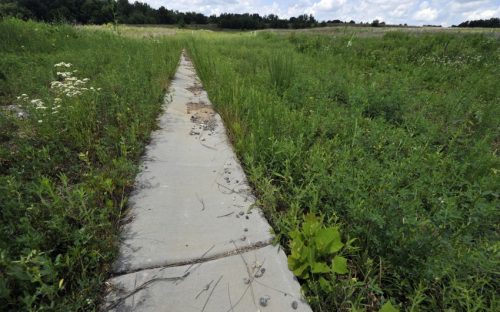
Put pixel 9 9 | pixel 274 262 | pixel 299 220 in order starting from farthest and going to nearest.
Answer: pixel 9 9
pixel 299 220
pixel 274 262

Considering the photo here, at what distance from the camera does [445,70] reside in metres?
5.83

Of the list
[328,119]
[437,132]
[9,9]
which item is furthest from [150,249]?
[9,9]

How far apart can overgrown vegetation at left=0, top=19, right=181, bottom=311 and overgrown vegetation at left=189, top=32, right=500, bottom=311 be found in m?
1.08

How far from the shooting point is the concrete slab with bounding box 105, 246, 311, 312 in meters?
1.31

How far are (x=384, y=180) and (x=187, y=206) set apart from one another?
1.48m

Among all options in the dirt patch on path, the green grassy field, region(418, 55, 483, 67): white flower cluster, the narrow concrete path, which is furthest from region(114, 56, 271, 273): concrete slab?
region(418, 55, 483, 67): white flower cluster

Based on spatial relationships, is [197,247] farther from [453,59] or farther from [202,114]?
[453,59]

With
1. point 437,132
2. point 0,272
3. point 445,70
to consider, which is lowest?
point 0,272

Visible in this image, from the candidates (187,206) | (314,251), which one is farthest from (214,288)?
(187,206)

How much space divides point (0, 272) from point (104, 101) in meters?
2.49

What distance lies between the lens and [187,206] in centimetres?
199

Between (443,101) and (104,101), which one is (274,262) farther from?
(443,101)

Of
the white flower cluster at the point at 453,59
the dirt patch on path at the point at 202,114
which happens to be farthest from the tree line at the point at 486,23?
the dirt patch on path at the point at 202,114

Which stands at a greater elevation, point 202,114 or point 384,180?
point 384,180
